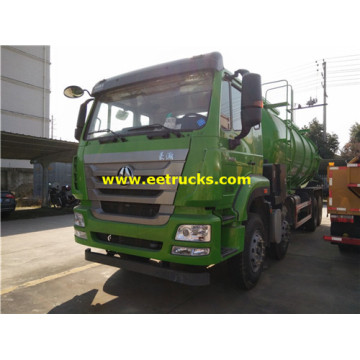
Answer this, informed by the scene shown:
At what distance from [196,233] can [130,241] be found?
0.90 metres

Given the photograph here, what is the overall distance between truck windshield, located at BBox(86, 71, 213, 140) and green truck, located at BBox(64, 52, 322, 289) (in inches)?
0.5

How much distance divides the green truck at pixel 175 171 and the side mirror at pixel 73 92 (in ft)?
0.05

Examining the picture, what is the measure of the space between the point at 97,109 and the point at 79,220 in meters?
1.53

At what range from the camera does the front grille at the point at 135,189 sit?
2.89 metres

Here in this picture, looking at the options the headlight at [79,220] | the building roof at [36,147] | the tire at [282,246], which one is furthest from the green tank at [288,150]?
the building roof at [36,147]

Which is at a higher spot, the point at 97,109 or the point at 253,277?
the point at 97,109

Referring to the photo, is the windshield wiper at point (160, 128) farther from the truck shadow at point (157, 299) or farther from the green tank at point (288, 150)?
the green tank at point (288, 150)

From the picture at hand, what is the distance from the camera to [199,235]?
2.78 meters

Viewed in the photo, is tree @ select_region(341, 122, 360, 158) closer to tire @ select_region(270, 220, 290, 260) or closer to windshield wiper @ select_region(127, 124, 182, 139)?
tire @ select_region(270, 220, 290, 260)

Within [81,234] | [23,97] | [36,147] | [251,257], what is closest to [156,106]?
[81,234]

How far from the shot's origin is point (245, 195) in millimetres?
3348

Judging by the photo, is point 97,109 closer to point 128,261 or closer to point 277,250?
point 128,261

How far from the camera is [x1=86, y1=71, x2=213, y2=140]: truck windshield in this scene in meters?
3.07

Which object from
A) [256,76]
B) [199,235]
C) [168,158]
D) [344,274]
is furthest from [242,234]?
[344,274]
